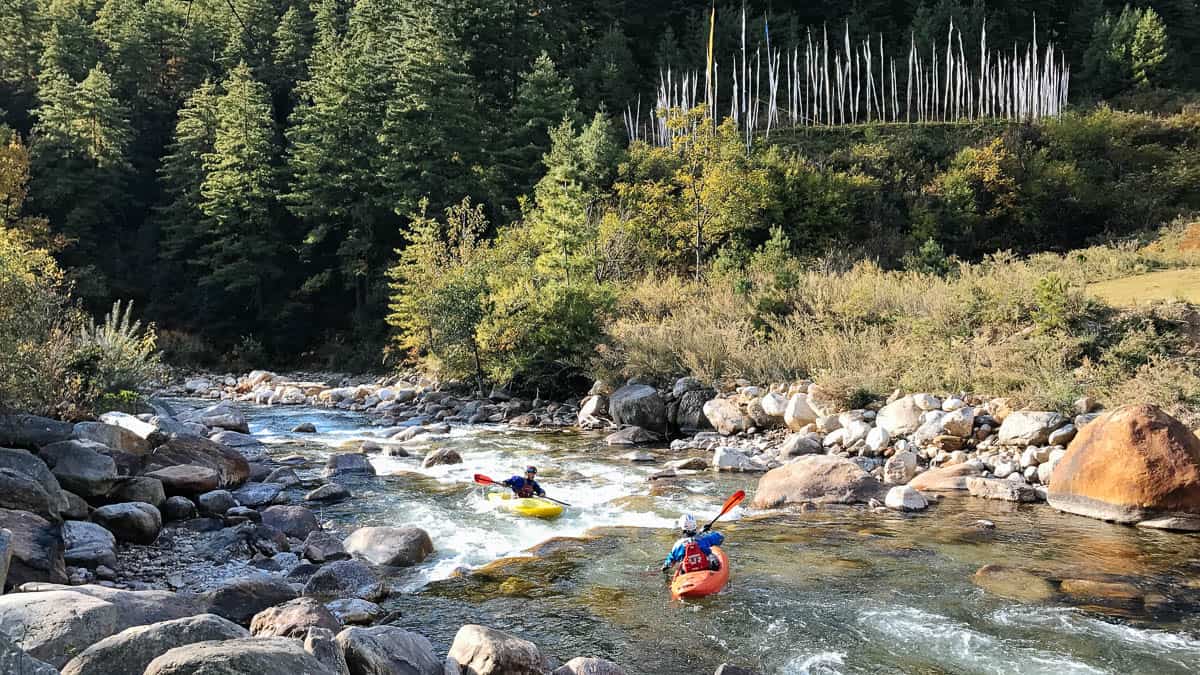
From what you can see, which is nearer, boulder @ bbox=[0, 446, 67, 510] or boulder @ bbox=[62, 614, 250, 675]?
boulder @ bbox=[62, 614, 250, 675]

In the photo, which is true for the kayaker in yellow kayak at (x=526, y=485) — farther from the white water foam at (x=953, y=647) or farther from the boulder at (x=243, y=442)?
the boulder at (x=243, y=442)

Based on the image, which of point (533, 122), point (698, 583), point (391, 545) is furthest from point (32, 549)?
point (533, 122)

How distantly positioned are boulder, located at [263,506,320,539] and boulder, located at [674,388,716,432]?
934cm

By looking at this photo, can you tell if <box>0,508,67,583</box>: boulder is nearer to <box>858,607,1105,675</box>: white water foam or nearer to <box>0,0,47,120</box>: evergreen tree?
<box>858,607,1105,675</box>: white water foam

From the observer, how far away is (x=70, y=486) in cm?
985

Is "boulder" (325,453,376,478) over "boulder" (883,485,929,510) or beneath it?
over

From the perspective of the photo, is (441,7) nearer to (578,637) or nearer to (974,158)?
(974,158)

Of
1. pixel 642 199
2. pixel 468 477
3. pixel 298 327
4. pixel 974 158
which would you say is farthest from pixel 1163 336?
pixel 298 327

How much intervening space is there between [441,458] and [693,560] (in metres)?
7.41

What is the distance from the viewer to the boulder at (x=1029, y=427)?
1285 centimetres

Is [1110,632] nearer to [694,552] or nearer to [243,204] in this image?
[694,552]

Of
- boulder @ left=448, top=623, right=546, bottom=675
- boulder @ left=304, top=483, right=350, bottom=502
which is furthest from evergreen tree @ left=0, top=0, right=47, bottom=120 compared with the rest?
boulder @ left=448, top=623, right=546, bottom=675

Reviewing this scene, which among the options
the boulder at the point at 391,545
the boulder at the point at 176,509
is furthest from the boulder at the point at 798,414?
the boulder at the point at 176,509

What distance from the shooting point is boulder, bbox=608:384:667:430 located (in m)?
18.3
